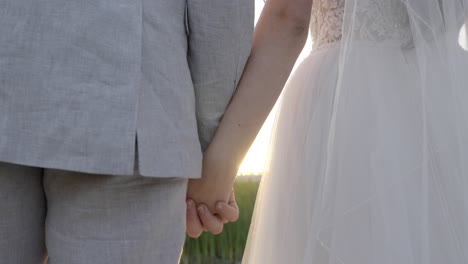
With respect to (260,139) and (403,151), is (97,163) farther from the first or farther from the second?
(260,139)

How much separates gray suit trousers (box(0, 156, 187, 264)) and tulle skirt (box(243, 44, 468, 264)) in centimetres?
37

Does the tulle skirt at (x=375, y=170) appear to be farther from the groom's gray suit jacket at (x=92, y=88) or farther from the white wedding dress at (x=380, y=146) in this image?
the groom's gray suit jacket at (x=92, y=88)

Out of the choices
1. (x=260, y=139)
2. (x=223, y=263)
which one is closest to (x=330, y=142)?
(x=260, y=139)

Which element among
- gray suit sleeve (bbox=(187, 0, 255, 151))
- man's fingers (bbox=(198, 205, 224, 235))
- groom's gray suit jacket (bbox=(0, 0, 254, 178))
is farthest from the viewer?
man's fingers (bbox=(198, 205, 224, 235))

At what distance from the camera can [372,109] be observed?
48.6 inches

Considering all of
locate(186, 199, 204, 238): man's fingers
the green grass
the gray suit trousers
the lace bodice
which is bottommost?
the green grass

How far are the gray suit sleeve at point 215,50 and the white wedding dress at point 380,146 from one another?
9.8 inches

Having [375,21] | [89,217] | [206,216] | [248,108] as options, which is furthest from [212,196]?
[375,21]

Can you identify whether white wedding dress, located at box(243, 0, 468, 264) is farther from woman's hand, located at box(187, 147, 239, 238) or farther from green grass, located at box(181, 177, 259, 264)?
green grass, located at box(181, 177, 259, 264)

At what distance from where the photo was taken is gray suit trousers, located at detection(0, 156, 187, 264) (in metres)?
0.90

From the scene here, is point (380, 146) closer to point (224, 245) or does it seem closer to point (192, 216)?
point (192, 216)

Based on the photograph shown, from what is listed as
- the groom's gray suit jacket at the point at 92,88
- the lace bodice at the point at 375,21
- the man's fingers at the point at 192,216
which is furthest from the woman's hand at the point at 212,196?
the lace bodice at the point at 375,21

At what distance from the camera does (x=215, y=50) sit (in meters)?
1.06

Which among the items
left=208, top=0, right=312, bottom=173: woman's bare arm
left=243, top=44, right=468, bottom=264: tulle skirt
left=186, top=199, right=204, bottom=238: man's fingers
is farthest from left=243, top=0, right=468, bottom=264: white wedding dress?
left=186, top=199, right=204, bottom=238: man's fingers
